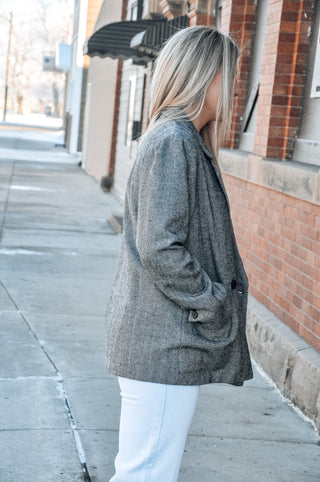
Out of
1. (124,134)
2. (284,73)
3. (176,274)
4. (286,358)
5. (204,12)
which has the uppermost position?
(204,12)

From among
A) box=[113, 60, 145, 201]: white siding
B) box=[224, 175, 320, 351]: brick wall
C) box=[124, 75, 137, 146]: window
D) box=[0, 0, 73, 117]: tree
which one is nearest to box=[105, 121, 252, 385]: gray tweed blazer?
box=[224, 175, 320, 351]: brick wall

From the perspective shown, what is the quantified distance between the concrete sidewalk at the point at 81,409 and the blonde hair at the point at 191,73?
2.02m

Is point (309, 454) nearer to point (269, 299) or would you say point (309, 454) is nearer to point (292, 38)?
point (269, 299)

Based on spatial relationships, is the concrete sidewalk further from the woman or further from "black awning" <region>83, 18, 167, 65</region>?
"black awning" <region>83, 18, 167, 65</region>

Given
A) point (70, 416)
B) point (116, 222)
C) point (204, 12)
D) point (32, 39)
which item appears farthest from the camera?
point (32, 39)

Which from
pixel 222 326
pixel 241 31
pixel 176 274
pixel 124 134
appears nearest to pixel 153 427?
pixel 222 326

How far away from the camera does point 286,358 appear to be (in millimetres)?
5184

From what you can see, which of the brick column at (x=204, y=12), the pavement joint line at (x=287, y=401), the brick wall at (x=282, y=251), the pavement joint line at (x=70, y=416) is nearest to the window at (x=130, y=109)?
the brick column at (x=204, y=12)

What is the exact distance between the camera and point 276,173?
5.88 m

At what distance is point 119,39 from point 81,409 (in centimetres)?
Result: 902

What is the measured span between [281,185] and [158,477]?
3.44m

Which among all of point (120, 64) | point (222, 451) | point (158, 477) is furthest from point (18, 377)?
point (120, 64)

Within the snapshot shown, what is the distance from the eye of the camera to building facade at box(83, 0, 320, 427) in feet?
16.7

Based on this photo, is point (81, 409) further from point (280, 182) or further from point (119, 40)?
point (119, 40)
